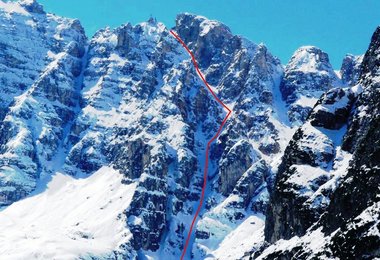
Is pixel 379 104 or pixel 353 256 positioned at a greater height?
pixel 379 104

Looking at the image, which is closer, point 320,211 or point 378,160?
point 378,160

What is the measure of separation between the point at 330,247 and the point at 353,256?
10.1 m

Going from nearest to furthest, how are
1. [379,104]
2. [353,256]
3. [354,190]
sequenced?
[353,256], [354,190], [379,104]

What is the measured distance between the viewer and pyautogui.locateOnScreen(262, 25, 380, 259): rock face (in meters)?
99.5

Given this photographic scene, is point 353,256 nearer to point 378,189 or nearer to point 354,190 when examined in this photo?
point 378,189

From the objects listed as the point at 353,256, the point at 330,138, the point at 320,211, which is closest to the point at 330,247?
the point at 353,256

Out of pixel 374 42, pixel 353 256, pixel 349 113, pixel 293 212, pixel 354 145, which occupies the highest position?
pixel 374 42

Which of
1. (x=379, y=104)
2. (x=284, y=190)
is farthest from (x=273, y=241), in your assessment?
(x=379, y=104)

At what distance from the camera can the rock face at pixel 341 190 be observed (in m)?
99.5

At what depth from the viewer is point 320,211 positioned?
139125 mm

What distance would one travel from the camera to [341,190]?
4734 inches

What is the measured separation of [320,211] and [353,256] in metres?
43.0

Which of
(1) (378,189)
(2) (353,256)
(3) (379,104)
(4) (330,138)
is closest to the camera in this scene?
(2) (353,256)

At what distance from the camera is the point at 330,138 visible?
511ft
